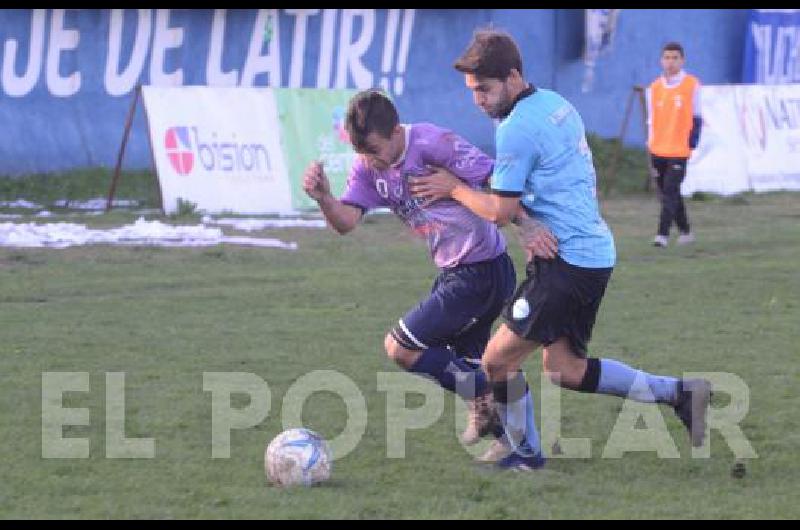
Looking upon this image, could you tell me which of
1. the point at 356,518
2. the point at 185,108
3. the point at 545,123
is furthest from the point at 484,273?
the point at 185,108

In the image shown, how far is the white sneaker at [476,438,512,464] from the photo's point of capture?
700 centimetres

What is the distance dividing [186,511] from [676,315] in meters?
6.07

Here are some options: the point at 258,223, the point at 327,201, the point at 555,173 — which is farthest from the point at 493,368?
the point at 258,223

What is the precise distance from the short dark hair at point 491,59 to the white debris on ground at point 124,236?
8.90 meters

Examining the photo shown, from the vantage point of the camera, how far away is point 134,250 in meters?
14.7

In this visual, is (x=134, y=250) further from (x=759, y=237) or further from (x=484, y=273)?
(x=484, y=273)

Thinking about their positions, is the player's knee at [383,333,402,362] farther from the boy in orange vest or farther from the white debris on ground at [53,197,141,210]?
the white debris on ground at [53,197,141,210]

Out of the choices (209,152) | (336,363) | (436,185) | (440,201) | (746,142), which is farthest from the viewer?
(746,142)

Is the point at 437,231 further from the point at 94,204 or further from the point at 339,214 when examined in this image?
the point at 94,204

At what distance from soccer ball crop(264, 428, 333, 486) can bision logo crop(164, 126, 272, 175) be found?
1122 centimetres

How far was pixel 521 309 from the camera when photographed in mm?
6535

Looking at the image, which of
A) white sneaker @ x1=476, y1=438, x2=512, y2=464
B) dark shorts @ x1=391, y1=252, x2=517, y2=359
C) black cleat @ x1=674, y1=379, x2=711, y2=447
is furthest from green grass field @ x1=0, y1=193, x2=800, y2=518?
dark shorts @ x1=391, y1=252, x2=517, y2=359

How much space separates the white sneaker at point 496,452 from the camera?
Answer: 6996 millimetres

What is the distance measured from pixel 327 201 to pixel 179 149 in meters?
10.9
